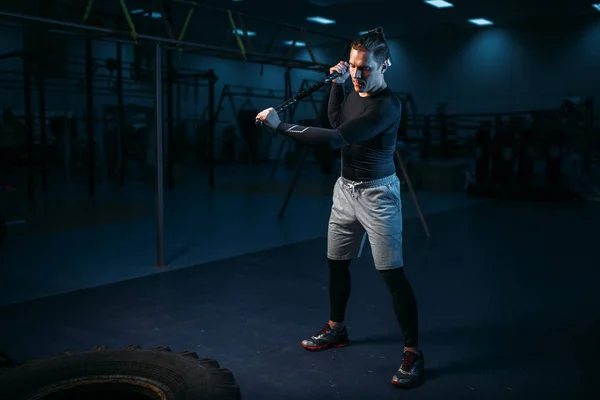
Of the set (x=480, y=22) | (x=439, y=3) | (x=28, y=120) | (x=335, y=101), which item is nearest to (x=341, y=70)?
(x=335, y=101)

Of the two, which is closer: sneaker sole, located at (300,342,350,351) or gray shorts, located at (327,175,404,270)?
gray shorts, located at (327,175,404,270)

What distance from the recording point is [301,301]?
3676 millimetres

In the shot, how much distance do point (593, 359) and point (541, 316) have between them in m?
0.68

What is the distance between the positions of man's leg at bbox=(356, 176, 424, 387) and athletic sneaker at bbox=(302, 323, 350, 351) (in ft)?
1.45

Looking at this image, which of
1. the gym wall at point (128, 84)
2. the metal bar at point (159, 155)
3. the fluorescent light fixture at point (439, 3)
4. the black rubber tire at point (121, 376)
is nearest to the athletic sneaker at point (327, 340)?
the black rubber tire at point (121, 376)

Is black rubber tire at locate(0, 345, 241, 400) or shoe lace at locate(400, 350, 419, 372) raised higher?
black rubber tire at locate(0, 345, 241, 400)

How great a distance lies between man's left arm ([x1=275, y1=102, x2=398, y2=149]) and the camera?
224 cm

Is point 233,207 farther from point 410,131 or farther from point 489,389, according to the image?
point 410,131

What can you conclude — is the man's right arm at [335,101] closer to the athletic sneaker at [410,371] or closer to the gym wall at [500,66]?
the athletic sneaker at [410,371]

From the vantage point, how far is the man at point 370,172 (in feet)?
7.55

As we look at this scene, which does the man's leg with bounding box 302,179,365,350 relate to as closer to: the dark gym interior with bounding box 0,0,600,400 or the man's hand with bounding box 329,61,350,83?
the dark gym interior with bounding box 0,0,600,400

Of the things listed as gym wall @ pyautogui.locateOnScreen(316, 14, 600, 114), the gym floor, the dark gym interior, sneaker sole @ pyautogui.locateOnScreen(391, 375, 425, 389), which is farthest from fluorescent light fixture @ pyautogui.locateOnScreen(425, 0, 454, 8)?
sneaker sole @ pyautogui.locateOnScreen(391, 375, 425, 389)

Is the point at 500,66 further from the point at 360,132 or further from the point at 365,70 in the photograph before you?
the point at 360,132

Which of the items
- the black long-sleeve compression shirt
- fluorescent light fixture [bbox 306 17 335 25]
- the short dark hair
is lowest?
the black long-sleeve compression shirt
